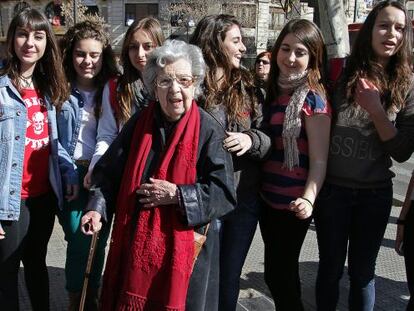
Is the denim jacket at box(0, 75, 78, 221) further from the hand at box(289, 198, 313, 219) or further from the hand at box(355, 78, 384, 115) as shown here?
the hand at box(355, 78, 384, 115)

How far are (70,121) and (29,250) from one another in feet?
2.69

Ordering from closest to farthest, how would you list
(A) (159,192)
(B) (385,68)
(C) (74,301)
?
(A) (159,192), (B) (385,68), (C) (74,301)

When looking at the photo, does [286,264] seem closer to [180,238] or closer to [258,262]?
[180,238]

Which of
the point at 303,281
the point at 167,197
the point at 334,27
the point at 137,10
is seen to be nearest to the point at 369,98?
the point at 167,197

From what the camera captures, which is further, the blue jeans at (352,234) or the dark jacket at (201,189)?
the blue jeans at (352,234)

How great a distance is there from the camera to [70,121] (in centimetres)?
296

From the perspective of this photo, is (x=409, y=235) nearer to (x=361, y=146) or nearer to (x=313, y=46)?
(x=361, y=146)

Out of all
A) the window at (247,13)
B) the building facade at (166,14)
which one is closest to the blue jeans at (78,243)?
the building facade at (166,14)

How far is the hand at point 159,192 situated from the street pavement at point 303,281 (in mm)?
1622

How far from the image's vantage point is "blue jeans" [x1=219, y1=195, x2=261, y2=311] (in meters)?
2.79

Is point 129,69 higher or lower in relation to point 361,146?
higher

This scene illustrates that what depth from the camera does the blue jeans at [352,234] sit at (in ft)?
8.75

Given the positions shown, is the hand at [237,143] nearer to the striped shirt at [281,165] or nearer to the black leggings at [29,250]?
the striped shirt at [281,165]

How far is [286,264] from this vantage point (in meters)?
2.80
